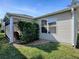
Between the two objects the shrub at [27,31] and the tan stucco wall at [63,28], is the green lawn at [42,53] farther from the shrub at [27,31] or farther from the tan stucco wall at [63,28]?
the shrub at [27,31]

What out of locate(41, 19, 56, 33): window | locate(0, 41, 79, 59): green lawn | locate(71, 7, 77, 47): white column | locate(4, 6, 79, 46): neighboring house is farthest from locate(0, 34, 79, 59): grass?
locate(41, 19, 56, 33): window

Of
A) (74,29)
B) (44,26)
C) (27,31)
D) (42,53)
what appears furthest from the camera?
(44,26)

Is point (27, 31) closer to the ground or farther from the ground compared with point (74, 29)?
closer to the ground

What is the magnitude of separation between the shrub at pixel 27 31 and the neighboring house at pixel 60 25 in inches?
36.2

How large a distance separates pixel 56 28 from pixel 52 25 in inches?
29.1

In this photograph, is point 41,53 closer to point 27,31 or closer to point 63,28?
point 63,28

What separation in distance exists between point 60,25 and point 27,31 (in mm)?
3682

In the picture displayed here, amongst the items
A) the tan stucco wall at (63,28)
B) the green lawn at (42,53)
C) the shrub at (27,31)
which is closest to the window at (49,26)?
the tan stucco wall at (63,28)

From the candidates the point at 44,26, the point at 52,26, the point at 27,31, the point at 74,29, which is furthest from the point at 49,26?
the point at 74,29

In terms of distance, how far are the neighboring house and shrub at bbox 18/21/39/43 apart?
0.92 meters

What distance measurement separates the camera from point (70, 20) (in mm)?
9414

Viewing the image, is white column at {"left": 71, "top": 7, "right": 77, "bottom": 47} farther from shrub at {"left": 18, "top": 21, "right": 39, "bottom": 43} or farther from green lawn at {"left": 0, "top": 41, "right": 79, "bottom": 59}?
shrub at {"left": 18, "top": 21, "right": 39, "bottom": 43}

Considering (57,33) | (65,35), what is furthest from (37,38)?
(65,35)

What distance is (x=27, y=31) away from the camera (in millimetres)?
11797
